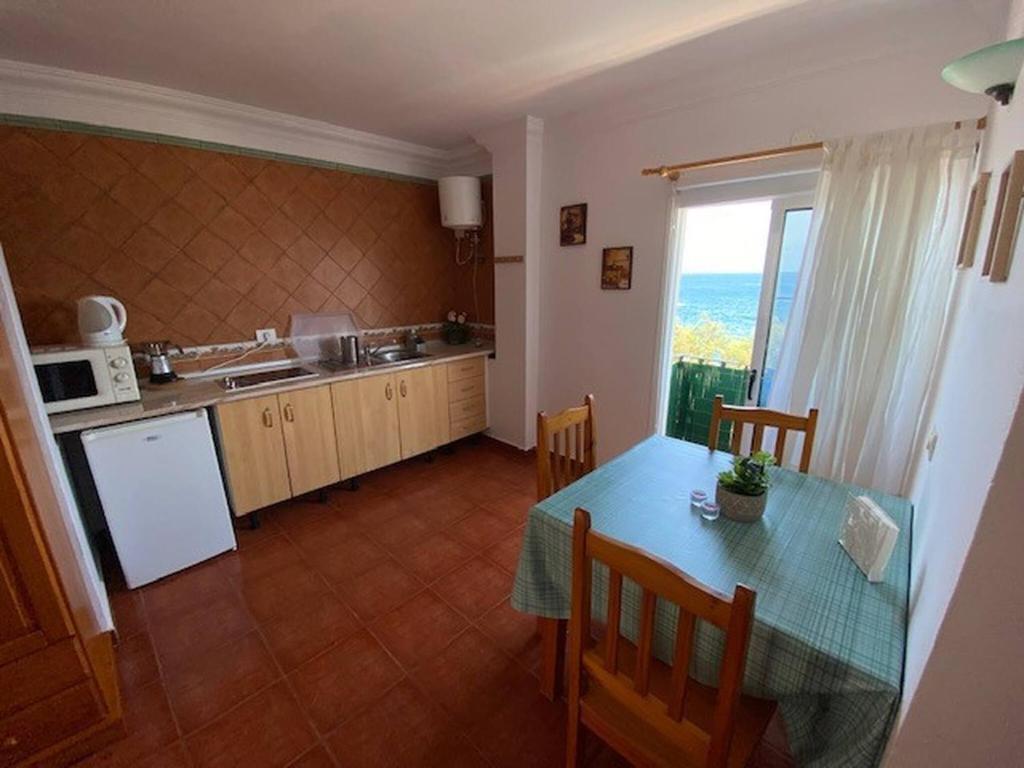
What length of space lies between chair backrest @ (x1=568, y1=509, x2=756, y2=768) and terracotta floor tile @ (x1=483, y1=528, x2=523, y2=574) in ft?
3.51

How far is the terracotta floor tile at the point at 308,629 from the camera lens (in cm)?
161

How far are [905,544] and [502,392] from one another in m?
2.57

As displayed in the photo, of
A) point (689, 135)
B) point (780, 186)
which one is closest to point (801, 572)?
point (780, 186)

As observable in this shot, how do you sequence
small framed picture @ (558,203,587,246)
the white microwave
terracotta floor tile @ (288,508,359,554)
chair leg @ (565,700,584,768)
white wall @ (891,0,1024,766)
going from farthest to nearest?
small framed picture @ (558,203,587,246), terracotta floor tile @ (288,508,359,554), the white microwave, chair leg @ (565,700,584,768), white wall @ (891,0,1024,766)

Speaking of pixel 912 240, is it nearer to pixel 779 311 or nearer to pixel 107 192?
pixel 779 311

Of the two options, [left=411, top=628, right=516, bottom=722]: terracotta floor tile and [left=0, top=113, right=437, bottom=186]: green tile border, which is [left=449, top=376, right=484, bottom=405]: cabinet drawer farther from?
[left=411, top=628, right=516, bottom=722]: terracotta floor tile

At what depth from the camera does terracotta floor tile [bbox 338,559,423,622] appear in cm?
183

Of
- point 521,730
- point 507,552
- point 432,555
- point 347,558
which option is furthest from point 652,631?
point 347,558

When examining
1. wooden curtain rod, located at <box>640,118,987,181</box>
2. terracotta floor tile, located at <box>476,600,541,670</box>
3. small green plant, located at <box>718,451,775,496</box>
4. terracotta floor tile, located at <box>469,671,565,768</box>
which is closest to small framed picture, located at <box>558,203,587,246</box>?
wooden curtain rod, located at <box>640,118,987,181</box>

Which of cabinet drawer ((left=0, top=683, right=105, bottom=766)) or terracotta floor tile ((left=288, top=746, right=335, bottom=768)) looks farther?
terracotta floor tile ((left=288, top=746, right=335, bottom=768))

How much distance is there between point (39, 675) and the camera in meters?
1.15

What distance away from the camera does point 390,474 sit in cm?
308

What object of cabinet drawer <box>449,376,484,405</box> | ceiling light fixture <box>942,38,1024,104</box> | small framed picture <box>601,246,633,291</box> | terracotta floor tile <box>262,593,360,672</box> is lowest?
terracotta floor tile <box>262,593,360,672</box>

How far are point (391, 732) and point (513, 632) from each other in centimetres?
55
